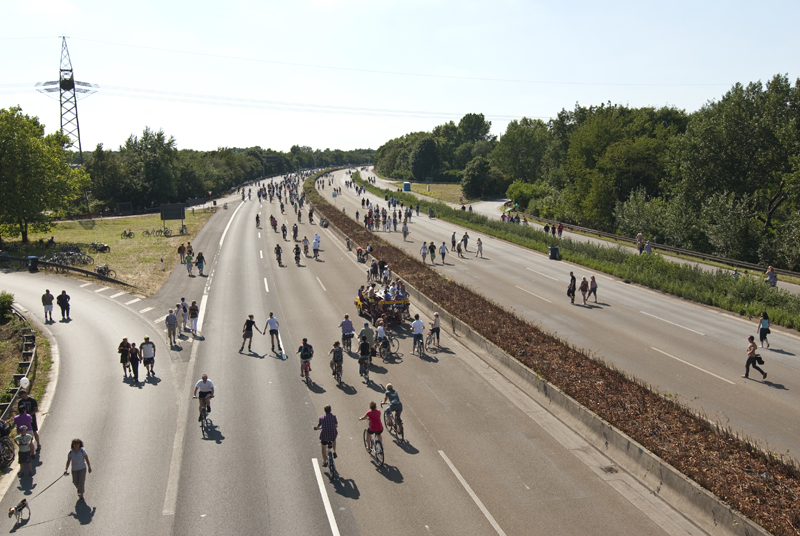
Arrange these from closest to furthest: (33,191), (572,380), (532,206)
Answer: (572,380) → (33,191) → (532,206)

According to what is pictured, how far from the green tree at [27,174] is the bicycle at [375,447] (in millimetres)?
45193

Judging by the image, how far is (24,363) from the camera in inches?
743

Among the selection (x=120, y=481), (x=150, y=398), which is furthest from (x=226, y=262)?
(x=120, y=481)

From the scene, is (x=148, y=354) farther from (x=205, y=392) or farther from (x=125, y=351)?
(x=205, y=392)

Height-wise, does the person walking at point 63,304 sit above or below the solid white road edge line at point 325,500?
above

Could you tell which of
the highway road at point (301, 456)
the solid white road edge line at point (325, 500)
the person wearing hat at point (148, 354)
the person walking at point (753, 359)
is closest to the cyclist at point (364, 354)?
the highway road at point (301, 456)

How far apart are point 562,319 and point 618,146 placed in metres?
46.6

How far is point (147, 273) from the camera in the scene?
119ft

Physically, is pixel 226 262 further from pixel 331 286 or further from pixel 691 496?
pixel 691 496

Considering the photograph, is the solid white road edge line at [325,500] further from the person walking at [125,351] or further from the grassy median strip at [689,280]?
the grassy median strip at [689,280]

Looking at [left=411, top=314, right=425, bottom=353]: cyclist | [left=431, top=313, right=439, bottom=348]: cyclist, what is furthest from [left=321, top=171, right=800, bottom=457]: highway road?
[left=411, top=314, right=425, bottom=353]: cyclist

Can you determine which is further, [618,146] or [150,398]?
[618,146]

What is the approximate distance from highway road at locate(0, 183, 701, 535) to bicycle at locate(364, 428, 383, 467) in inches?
7.7

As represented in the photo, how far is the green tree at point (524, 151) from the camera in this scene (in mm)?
112875
